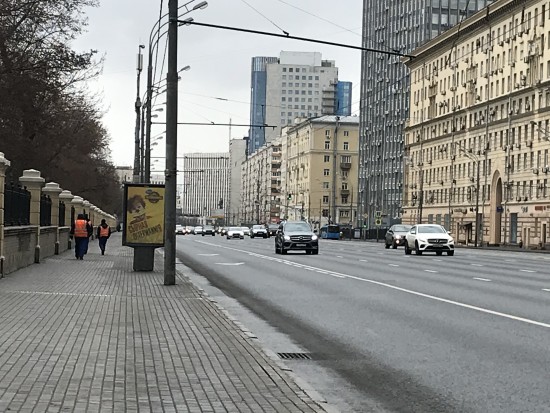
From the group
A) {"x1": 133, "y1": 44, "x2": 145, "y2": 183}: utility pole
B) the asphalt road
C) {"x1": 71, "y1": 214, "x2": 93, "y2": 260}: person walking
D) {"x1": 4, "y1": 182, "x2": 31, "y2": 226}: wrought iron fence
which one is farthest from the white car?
{"x1": 4, "y1": 182, "x2": 31, "y2": 226}: wrought iron fence

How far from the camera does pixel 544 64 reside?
78.2 m

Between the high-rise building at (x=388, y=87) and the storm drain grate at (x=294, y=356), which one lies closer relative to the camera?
the storm drain grate at (x=294, y=356)

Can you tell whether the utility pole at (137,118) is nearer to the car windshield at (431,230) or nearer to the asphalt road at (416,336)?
the car windshield at (431,230)

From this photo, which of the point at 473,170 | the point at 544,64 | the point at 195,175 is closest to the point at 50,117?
the point at 544,64

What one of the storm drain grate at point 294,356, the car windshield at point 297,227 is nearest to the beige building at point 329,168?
the car windshield at point 297,227

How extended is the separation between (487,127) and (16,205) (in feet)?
228

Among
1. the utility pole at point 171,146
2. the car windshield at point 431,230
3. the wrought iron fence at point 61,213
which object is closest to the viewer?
the utility pole at point 171,146

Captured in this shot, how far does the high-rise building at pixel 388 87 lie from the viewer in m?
131

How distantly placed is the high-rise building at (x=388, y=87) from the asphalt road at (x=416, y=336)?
105 metres

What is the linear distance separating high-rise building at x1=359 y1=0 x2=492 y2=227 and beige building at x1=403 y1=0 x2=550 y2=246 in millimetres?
16438

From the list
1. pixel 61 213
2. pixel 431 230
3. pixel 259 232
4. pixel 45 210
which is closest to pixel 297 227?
pixel 431 230

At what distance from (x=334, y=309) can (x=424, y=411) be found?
29.4ft

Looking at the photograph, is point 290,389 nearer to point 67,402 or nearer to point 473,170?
point 67,402

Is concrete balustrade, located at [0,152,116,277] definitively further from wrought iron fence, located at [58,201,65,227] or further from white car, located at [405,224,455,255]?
white car, located at [405,224,455,255]
